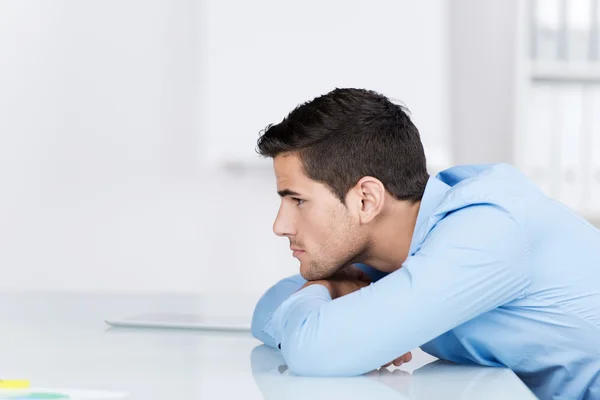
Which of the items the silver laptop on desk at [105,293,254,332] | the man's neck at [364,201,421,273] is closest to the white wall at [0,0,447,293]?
the silver laptop on desk at [105,293,254,332]

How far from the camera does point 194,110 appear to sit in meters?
4.31

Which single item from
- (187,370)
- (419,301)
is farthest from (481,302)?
(187,370)

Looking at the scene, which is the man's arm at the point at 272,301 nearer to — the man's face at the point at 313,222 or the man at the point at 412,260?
the man at the point at 412,260

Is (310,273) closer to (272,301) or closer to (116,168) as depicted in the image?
(272,301)

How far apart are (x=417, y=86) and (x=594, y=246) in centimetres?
251

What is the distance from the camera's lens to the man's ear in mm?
1505

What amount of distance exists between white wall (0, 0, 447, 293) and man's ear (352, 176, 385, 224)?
2.75 meters

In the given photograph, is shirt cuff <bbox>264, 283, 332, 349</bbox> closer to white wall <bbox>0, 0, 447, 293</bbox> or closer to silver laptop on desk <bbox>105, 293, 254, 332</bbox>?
silver laptop on desk <bbox>105, 293, 254, 332</bbox>

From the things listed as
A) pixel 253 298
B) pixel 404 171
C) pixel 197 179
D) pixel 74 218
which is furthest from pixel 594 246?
pixel 74 218

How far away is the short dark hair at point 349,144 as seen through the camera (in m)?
1.50

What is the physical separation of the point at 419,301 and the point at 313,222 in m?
0.35

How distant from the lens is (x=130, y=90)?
170 inches

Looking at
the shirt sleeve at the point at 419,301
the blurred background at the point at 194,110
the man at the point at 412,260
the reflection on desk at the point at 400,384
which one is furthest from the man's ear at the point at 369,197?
the blurred background at the point at 194,110

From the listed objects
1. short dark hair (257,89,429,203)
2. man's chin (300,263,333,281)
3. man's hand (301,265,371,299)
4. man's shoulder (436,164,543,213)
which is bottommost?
man's hand (301,265,371,299)
